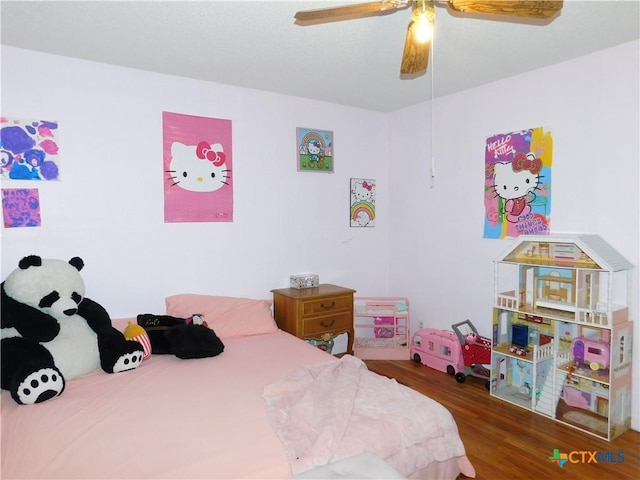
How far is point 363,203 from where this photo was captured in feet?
14.4

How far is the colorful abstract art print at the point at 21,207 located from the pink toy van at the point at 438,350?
10.7ft

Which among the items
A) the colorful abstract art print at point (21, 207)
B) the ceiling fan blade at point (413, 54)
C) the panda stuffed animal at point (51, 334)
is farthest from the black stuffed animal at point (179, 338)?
the ceiling fan blade at point (413, 54)

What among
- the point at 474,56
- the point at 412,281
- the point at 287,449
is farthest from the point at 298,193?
the point at 287,449

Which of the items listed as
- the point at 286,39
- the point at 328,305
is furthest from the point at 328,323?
the point at 286,39

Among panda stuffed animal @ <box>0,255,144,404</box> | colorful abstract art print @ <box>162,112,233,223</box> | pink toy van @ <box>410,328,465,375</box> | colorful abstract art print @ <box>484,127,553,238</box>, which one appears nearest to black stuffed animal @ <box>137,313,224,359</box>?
panda stuffed animal @ <box>0,255,144,404</box>

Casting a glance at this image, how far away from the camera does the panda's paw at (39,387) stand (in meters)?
2.05

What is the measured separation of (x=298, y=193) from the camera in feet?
13.0

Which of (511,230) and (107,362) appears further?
(511,230)

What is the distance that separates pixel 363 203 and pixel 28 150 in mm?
2903

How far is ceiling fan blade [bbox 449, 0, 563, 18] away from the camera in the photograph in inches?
62.7

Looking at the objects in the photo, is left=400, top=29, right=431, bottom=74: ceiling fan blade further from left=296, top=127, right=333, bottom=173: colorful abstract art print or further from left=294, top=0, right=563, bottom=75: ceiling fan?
left=296, top=127, right=333, bottom=173: colorful abstract art print

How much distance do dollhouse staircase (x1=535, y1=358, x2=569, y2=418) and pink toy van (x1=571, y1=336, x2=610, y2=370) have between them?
0.15m

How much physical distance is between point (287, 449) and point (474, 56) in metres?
2.74

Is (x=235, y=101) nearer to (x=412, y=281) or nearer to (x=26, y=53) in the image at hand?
(x=26, y=53)
